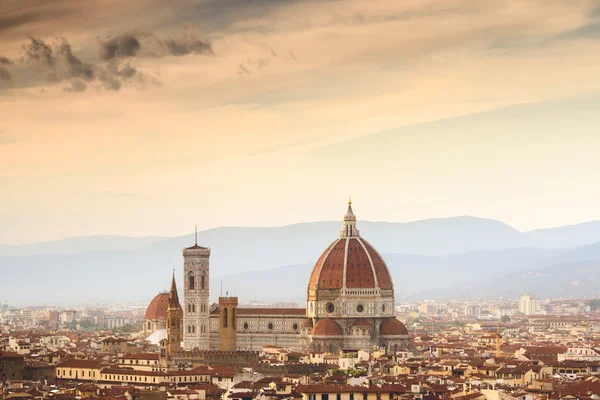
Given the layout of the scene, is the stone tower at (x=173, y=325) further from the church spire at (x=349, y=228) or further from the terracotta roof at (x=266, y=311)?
the church spire at (x=349, y=228)

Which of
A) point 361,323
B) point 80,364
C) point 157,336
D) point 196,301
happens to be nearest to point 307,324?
point 361,323

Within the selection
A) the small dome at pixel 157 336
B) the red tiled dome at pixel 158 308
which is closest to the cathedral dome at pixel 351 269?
the small dome at pixel 157 336

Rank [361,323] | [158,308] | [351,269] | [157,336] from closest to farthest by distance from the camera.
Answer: [361,323] < [351,269] < [157,336] < [158,308]

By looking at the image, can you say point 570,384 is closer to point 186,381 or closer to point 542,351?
point 186,381

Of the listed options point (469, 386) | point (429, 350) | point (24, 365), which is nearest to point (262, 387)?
point (469, 386)

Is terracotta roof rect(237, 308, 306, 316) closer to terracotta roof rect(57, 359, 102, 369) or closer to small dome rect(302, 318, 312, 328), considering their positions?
small dome rect(302, 318, 312, 328)

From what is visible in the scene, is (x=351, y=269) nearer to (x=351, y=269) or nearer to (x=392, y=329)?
(x=351, y=269)

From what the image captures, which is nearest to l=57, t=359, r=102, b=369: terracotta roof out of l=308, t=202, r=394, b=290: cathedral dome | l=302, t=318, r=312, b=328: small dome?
l=302, t=318, r=312, b=328: small dome
